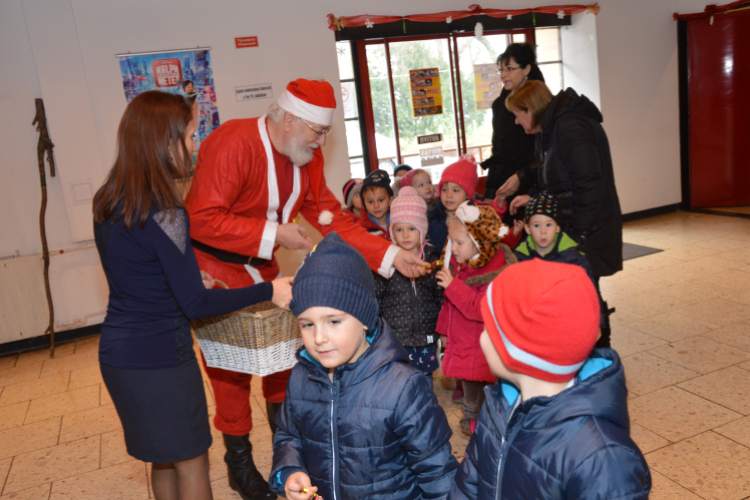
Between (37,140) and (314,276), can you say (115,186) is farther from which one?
(37,140)

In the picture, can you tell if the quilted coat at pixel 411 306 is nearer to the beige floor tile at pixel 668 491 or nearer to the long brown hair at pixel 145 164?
the beige floor tile at pixel 668 491

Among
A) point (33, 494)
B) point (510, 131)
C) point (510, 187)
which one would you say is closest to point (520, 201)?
point (510, 187)

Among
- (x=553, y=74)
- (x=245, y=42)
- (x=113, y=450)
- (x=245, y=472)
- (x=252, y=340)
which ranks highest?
(x=245, y=42)

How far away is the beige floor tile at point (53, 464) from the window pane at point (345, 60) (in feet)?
13.4

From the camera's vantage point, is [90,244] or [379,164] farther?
[379,164]

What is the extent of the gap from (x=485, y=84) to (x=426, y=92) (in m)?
0.76

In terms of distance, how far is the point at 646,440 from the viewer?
2498 mm

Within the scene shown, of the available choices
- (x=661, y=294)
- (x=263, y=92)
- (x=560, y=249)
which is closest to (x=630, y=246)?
(x=661, y=294)

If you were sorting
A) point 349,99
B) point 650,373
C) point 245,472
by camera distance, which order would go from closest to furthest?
point 245,472 → point 650,373 → point 349,99

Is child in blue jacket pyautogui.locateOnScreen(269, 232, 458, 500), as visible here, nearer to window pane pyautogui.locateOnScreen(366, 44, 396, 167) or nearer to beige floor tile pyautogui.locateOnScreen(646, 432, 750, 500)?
beige floor tile pyautogui.locateOnScreen(646, 432, 750, 500)

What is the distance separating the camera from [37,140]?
4707 mm

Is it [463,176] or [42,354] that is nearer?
[463,176]

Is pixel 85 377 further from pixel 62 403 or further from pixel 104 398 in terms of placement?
pixel 104 398

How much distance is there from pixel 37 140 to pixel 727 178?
24.7ft
